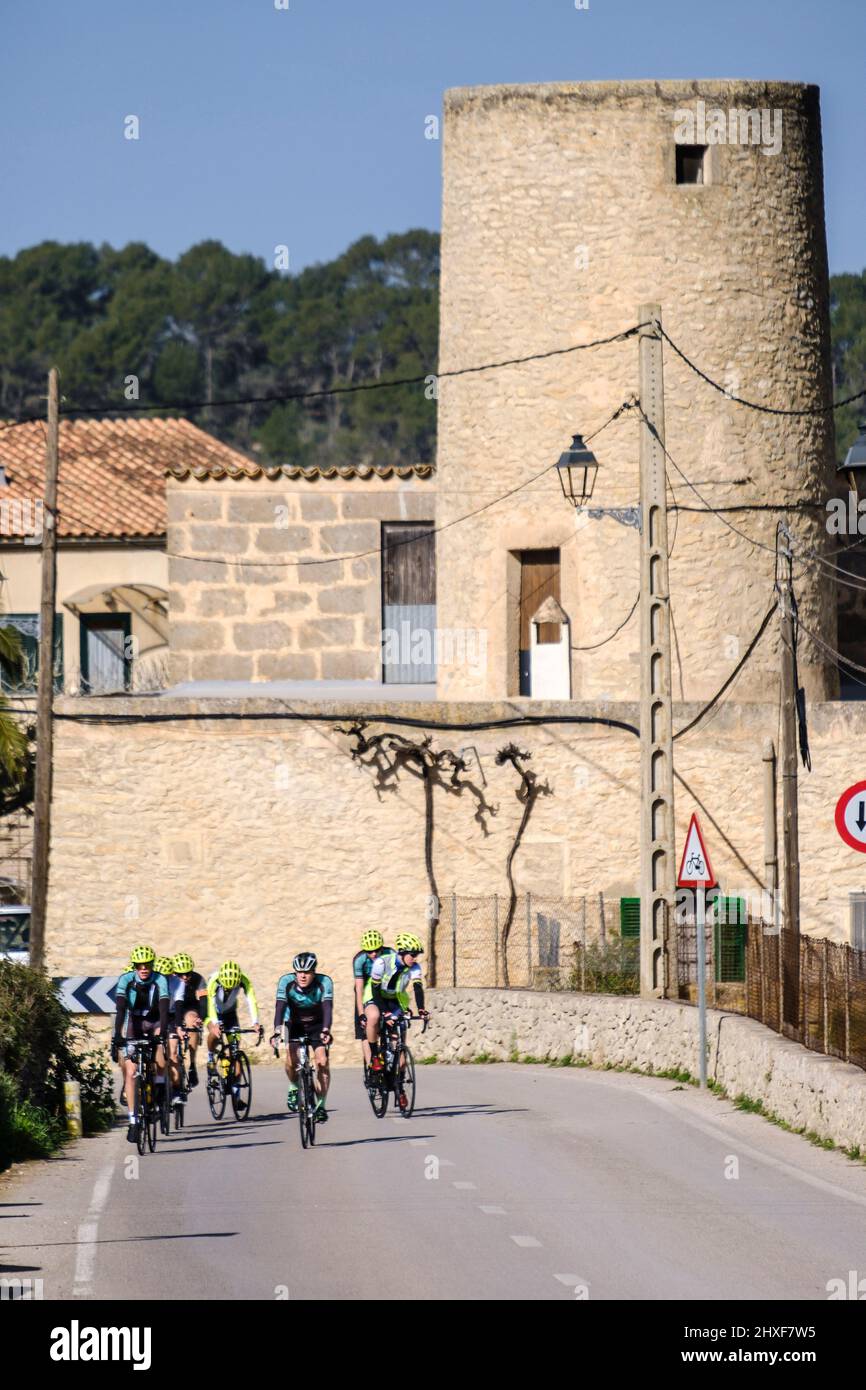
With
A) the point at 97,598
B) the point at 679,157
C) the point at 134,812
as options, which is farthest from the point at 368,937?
the point at 97,598

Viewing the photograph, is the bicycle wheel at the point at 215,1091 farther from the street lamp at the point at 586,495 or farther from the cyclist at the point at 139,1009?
the street lamp at the point at 586,495

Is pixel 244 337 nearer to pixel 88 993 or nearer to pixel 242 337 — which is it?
pixel 242 337

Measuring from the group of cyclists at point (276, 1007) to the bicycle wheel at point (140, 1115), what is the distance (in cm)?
3

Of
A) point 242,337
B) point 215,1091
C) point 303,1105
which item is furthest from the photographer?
point 242,337

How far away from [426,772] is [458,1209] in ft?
55.8

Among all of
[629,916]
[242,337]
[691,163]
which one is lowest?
[629,916]

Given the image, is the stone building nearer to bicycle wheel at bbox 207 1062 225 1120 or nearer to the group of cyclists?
the group of cyclists

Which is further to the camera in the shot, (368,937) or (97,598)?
(97,598)

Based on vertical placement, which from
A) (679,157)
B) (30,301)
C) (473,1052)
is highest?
(30,301)

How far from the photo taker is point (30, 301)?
10038cm

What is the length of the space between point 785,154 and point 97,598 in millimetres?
17628

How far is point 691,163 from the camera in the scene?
31281 millimetres

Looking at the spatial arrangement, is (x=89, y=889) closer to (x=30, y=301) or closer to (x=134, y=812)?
(x=134, y=812)

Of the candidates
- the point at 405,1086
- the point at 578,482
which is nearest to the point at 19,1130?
the point at 405,1086
